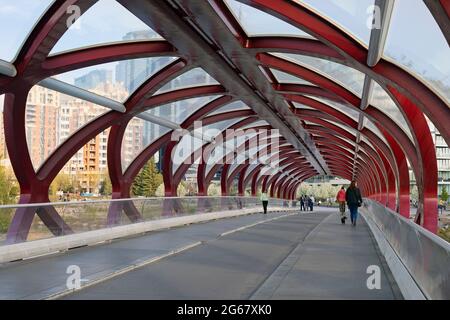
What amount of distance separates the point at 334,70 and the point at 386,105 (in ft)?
8.55

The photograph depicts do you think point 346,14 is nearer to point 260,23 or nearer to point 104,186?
point 260,23

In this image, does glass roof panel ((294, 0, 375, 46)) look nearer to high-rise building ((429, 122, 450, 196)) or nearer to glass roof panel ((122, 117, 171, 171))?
high-rise building ((429, 122, 450, 196))

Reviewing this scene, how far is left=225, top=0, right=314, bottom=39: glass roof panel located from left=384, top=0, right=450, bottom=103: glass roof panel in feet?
8.01

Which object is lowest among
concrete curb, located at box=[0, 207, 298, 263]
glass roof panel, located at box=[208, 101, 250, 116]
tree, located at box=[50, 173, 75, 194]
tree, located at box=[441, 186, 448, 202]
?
concrete curb, located at box=[0, 207, 298, 263]

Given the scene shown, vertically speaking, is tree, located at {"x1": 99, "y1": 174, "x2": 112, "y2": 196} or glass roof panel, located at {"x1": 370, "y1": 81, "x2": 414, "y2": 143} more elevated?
glass roof panel, located at {"x1": 370, "y1": 81, "x2": 414, "y2": 143}

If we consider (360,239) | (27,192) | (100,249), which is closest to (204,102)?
(27,192)

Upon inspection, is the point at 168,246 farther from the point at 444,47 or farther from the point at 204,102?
the point at 204,102

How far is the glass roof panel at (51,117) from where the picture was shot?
Result: 2198cm

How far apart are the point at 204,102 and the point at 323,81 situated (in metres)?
7.35

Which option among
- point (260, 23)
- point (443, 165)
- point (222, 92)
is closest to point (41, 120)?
point (222, 92)

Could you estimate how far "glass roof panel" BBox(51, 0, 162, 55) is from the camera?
13023 mm

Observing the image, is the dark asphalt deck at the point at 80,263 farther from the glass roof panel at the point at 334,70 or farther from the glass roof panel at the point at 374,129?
the glass roof panel at the point at 374,129

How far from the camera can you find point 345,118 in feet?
79.8

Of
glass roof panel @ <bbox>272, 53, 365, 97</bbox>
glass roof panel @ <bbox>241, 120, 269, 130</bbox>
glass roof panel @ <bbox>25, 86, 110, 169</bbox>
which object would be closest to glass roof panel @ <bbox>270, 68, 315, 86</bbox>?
glass roof panel @ <bbox>272, 53, 365, 97</bbox>
